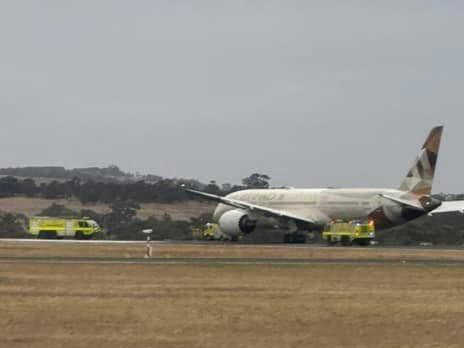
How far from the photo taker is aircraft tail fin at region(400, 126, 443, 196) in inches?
3031

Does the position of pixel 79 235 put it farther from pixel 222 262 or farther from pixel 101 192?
pixel 101 192

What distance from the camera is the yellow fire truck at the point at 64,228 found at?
93875 millimetres

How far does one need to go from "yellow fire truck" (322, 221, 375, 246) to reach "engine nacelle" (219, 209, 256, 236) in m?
8.43

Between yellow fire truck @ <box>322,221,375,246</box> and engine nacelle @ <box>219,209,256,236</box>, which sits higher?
engine nacelle @ <box>219,209,256,236</box>

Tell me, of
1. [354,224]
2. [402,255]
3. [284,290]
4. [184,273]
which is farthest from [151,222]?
[284,290]

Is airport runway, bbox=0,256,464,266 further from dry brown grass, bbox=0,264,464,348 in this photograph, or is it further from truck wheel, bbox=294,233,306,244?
truck wheel, bbox=294,233,306,244

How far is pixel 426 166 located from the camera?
253 ft

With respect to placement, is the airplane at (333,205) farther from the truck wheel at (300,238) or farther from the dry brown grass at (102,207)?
the dry brown grass at (102,207)

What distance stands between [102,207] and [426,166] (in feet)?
298

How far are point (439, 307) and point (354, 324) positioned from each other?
4.23 m

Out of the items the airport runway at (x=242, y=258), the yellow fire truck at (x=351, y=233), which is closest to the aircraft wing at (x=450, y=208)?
the yellow fire truck at (x=351, y=233)

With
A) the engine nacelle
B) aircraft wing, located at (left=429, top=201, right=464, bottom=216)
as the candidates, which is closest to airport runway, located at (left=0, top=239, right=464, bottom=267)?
the engine nacelle

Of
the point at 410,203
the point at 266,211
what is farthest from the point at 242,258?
the point at 266,211

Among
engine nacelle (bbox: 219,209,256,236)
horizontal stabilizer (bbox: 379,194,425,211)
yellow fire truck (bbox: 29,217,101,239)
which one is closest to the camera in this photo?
horizontal stabilizer (bbox: 379,194,425,211)
